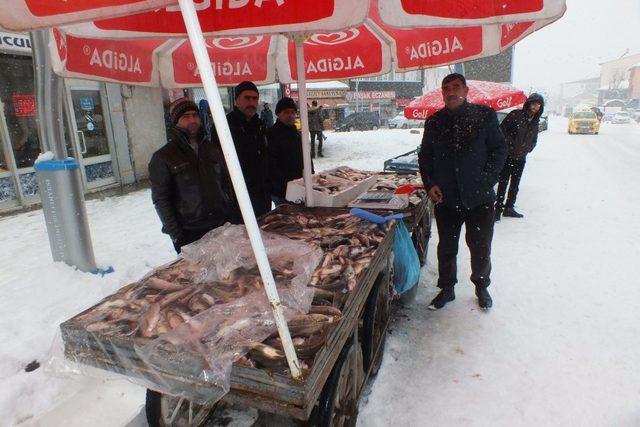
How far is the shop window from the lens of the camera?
7.99 m

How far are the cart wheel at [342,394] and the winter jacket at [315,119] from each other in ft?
41.9

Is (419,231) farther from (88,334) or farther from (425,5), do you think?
(88,334)

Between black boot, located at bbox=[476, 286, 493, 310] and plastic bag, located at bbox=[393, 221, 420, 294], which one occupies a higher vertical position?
plastic bag, located at bbox=[393, 221, 420, 294]

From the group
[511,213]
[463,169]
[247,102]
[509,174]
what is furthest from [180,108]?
[511,213]

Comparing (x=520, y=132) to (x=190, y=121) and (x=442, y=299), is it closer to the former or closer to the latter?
(x=442, y=299)

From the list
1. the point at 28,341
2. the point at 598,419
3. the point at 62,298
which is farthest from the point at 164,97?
the point at 598,419

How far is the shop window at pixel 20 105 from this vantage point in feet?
26.2

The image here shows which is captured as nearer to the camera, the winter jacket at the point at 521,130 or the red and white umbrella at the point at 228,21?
the red and white umbrella at the point at 228,21

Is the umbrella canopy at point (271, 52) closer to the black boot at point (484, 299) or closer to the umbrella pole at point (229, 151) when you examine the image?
the umbrella pole at point (229, 151)

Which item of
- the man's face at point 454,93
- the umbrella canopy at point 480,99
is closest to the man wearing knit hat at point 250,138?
the man's face at point 454,93

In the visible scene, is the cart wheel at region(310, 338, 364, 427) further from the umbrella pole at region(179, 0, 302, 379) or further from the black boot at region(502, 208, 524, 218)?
the black boot at region(502, 208, 524, 218)

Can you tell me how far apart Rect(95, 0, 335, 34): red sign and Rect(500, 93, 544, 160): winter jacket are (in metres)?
6.02

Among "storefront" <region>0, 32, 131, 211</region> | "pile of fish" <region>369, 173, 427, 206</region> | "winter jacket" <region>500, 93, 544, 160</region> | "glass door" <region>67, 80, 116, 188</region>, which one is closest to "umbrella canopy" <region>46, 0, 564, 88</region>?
"pile of fish" <region>369, 173, 427, 206</region>

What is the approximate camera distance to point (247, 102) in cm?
412
